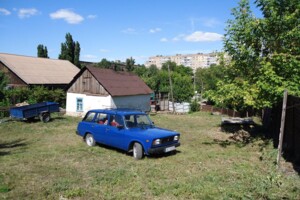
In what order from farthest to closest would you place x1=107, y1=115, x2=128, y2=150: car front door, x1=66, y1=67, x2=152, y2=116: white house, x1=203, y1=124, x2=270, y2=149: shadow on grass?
x1=66, y1=67, x2=152, y2=116: white house → x1=203, y1=124, x2=270, y2=149: shadow on grass → x1=107, y1=115, x2=128, y2=150: car front door

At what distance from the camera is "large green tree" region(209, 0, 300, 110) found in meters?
11.0

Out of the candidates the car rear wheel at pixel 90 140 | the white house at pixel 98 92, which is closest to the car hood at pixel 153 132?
the car rear wheel at pixel 90 140

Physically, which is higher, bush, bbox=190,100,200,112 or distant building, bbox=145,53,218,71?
distant building, bbox=145,53,218,71

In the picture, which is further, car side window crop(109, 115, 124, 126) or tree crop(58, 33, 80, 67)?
tree crop(58, 33, 80, 67)

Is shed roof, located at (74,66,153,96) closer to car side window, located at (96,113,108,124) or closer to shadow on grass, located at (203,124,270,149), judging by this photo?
shadow on grass, located at (203,124,270,149)

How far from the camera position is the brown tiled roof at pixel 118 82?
24281mm

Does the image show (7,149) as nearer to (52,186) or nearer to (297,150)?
(52,186)

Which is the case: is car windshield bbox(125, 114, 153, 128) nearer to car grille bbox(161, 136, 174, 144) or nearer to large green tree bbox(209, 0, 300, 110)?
car grille bbox(161, 136, 174, 144)

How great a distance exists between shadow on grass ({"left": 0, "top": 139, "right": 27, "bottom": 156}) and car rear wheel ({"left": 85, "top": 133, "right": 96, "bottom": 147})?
3.07m

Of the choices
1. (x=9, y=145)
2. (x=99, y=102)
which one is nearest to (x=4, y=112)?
(x=99, y=102)

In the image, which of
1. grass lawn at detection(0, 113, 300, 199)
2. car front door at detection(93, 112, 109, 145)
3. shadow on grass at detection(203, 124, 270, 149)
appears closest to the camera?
grass lawn at detection(0, 113, 300, 199)

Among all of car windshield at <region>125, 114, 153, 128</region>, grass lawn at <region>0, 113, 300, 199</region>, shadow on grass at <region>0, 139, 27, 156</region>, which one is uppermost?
car windshield at <region>125, 114, 153, 128</region>

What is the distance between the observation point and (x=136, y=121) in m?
10.7

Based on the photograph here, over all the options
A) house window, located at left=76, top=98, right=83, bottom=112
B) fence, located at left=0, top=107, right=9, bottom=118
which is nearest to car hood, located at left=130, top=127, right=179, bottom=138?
fence, located at left=0, top=107, right=9, bottom=118
